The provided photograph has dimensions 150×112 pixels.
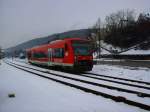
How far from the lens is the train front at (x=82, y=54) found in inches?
772

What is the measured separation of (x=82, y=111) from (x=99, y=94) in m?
2.79

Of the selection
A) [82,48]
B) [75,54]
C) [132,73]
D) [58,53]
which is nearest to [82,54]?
[82,48]

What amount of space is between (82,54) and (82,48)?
631 mm

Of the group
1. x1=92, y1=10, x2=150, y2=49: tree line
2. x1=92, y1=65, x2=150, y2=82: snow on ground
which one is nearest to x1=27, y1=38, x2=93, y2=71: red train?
x1=92, y1=65, x2=150, y2=82: snow on ground

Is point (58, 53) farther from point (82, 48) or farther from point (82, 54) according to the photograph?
point (82, 54)

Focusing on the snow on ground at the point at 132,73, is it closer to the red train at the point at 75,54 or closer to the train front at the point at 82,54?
the train front at the point at 82,54

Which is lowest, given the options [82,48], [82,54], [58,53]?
[82,54]

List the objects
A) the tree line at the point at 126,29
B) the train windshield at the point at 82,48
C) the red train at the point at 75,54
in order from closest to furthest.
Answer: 1. the red train at the point at 75,54
2. the train windshield at the point at 82,48
3. the tree line at the point at 126,29

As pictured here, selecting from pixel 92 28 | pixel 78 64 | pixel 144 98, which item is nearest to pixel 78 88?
pixel 144 98

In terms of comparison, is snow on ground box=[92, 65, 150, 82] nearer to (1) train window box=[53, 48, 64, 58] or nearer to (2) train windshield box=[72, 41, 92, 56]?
(2) train windshield box=[72, 41, 92, 56]

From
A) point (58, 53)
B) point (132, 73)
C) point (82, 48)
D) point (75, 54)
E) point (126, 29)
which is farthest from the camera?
point (126, 29)

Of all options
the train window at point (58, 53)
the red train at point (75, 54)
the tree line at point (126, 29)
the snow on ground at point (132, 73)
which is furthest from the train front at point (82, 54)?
the tree line at point (126, 29)

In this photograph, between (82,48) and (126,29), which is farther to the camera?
(126,29)

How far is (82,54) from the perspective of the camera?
65.7 ft
